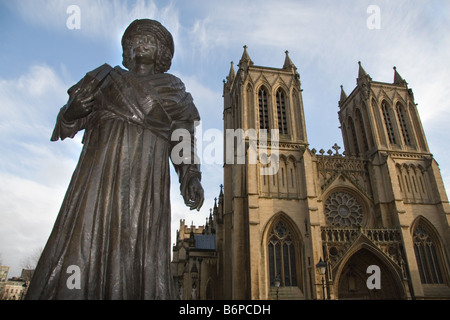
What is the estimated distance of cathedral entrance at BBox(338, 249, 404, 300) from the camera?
21391 millimetres

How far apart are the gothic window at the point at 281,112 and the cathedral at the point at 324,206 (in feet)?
0.30

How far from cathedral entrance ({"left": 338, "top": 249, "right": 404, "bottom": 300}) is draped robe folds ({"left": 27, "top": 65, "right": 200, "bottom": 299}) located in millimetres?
21544

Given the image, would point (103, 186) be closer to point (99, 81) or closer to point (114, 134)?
point (114, 134)

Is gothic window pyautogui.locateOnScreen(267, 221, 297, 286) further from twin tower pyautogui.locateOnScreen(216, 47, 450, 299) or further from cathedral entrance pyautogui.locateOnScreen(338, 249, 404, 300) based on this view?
cathedral entrance pyautogui.locateOnScreen(338, 249, 404, 300)

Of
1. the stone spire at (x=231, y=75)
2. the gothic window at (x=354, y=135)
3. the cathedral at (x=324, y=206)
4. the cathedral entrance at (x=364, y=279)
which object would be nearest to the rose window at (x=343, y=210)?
the cathedral at (x=324, y=206)

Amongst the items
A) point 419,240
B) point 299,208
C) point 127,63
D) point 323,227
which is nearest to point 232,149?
point 299,208

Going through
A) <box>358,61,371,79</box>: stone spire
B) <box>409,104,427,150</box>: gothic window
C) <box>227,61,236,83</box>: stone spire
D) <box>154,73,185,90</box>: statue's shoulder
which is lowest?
<box>154,73,185,90</box>: statue's shoulder

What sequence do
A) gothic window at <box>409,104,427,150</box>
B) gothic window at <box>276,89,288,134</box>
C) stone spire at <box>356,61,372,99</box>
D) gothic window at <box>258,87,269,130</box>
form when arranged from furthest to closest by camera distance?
1. stone spire at <box>356,61,372,99</box>
2. gothic window at <box>409,104,427,150</box>
3. gothic window at <box>276,89,288,134</box>
4. gothic window at <box>258,87,269,130</box>

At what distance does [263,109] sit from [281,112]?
4.85ft


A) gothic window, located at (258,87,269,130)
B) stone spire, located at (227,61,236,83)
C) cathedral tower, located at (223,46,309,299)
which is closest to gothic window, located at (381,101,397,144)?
cathedral tower, located at (223,46,309,299)

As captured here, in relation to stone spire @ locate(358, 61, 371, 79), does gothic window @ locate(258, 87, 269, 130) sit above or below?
below

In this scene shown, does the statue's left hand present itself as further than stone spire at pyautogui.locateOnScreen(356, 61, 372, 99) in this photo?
No

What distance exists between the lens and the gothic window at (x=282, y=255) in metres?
20.8
